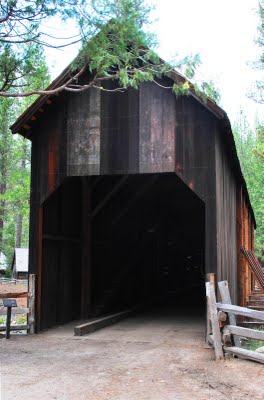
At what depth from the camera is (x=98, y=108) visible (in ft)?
34.5

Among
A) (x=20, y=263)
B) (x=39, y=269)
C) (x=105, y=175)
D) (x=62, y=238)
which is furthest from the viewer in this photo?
(x=20, y=263)

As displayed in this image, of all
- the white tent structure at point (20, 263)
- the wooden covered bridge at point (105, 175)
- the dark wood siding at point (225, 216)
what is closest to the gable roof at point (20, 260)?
the white tent structure at point (20, 263)

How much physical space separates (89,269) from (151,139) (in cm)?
424

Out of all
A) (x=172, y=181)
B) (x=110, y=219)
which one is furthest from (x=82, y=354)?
(x=172, y=181)

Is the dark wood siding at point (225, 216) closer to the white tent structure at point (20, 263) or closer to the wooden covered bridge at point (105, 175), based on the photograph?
the wooden covered bridge at point (105, 175)

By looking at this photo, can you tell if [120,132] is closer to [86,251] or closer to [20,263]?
[86,251]

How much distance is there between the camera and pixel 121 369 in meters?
7.12

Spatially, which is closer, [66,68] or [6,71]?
[6,71]

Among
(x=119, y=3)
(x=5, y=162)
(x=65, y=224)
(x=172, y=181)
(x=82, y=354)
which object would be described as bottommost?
(x=82, y=354)

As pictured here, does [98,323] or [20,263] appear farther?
[20,263]

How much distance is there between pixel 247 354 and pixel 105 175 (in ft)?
20.8

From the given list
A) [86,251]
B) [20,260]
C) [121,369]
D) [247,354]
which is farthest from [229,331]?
[20,260]

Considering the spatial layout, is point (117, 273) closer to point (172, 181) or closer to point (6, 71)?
point (172, 181)

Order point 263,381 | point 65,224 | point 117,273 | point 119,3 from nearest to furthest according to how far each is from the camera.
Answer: point 263,381 → point 119,3 → point 65,224 → point 117,273
